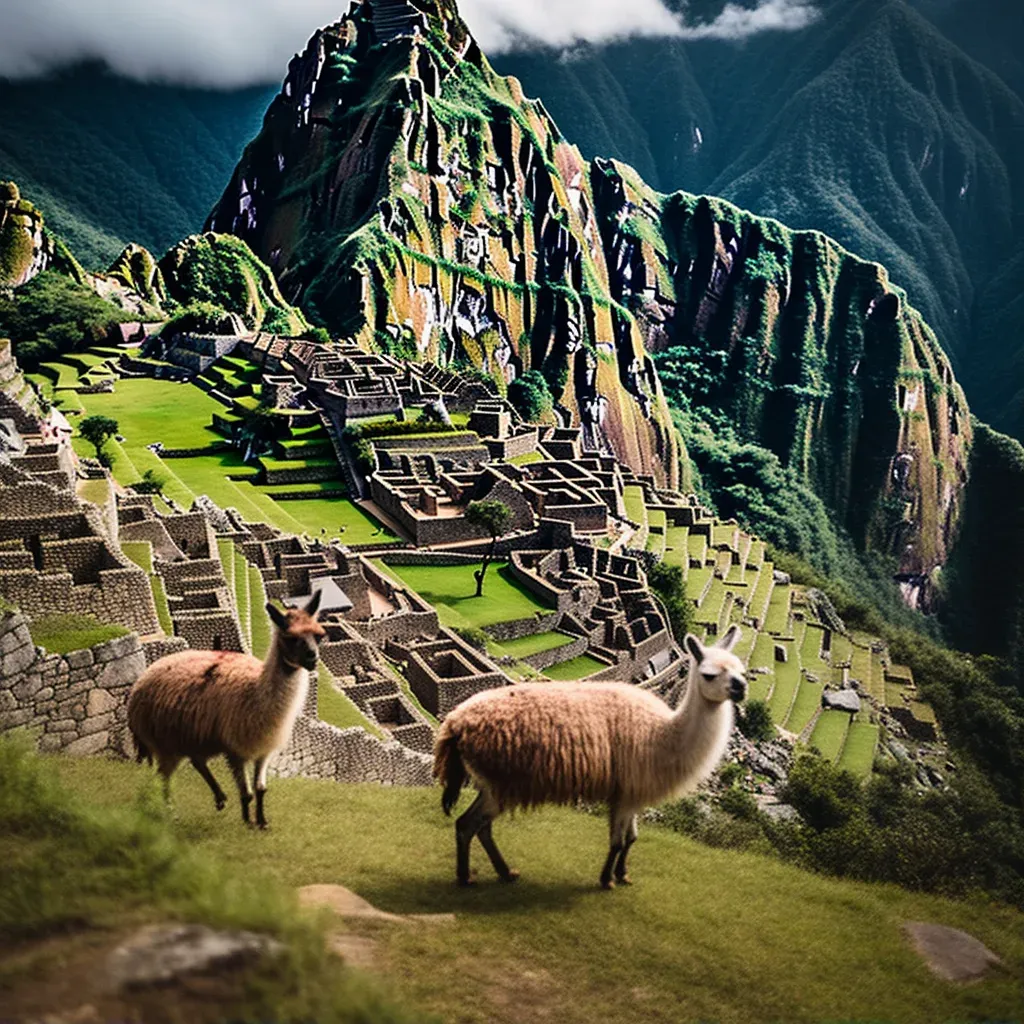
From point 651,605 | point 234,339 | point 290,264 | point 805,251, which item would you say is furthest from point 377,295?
point 805,251

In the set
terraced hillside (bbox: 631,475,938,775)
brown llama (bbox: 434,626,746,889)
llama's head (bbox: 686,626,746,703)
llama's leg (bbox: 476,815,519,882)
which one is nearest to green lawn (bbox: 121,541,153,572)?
brown llama (bbox: 434,626,746,889)

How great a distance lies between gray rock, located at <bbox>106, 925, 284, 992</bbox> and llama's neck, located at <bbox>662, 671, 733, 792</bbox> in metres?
3.90

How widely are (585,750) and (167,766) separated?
3.83m

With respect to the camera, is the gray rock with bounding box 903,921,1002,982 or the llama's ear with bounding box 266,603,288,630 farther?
the llama's ear with bounding box 266,603,288,630

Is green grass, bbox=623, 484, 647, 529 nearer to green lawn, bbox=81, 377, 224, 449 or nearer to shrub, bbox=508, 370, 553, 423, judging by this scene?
green lawn, bbox=81, 377, 224, 449

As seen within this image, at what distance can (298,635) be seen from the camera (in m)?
7.20

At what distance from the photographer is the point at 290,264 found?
11138cm

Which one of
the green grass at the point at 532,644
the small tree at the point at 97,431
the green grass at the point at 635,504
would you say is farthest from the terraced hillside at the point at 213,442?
the green grass at the point at 635,504

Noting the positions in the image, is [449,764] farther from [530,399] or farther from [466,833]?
[530,399]

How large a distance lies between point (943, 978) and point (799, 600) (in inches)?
1758

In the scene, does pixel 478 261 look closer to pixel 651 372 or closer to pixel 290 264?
pixel 290 264

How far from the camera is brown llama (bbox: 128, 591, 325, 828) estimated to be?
290 inches

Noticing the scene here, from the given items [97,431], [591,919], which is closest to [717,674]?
[591,919]

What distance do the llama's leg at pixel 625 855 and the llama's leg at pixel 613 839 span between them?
0.06m
